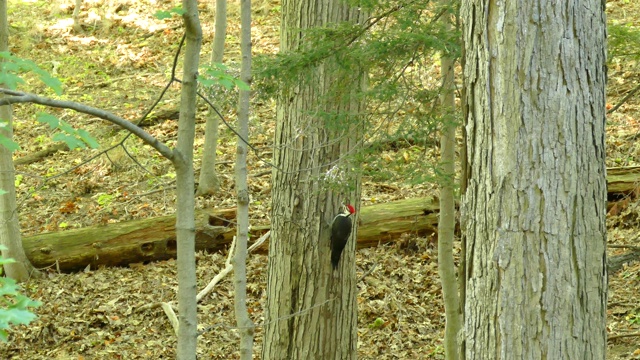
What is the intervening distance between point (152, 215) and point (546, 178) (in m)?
7.39

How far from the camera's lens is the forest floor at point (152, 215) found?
759 centimetres

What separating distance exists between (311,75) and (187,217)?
193 centimetres

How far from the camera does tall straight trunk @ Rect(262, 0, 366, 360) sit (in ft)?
18.6

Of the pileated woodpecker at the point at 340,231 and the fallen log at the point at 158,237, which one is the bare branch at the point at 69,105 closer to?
the pileated woodpecker at the point at 340,231

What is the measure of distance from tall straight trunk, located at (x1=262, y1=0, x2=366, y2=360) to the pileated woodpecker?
3.0 inches

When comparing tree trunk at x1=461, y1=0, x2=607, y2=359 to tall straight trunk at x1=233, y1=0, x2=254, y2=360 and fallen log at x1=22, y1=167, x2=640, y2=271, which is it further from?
fallen log at x1=22, y1=167, x2=640, y2=271

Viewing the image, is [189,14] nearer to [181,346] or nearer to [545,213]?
[181,346]

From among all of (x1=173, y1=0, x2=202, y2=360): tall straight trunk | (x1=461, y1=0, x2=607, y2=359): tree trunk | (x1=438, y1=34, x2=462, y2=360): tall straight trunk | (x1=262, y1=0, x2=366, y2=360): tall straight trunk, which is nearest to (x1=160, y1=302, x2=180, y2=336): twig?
(x1=262, y1=0, x2=366, y2=360): tall straight trunk

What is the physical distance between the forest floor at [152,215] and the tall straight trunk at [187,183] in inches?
84.0

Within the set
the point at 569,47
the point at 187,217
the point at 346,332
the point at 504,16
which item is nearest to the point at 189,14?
the point at 187,217

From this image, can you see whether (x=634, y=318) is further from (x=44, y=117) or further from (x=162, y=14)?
(x=44, y=117)

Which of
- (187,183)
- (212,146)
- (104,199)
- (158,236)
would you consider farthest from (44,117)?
(104,199)

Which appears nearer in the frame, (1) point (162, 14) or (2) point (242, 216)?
(1) point (162, 14)

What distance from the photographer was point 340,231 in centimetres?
557
